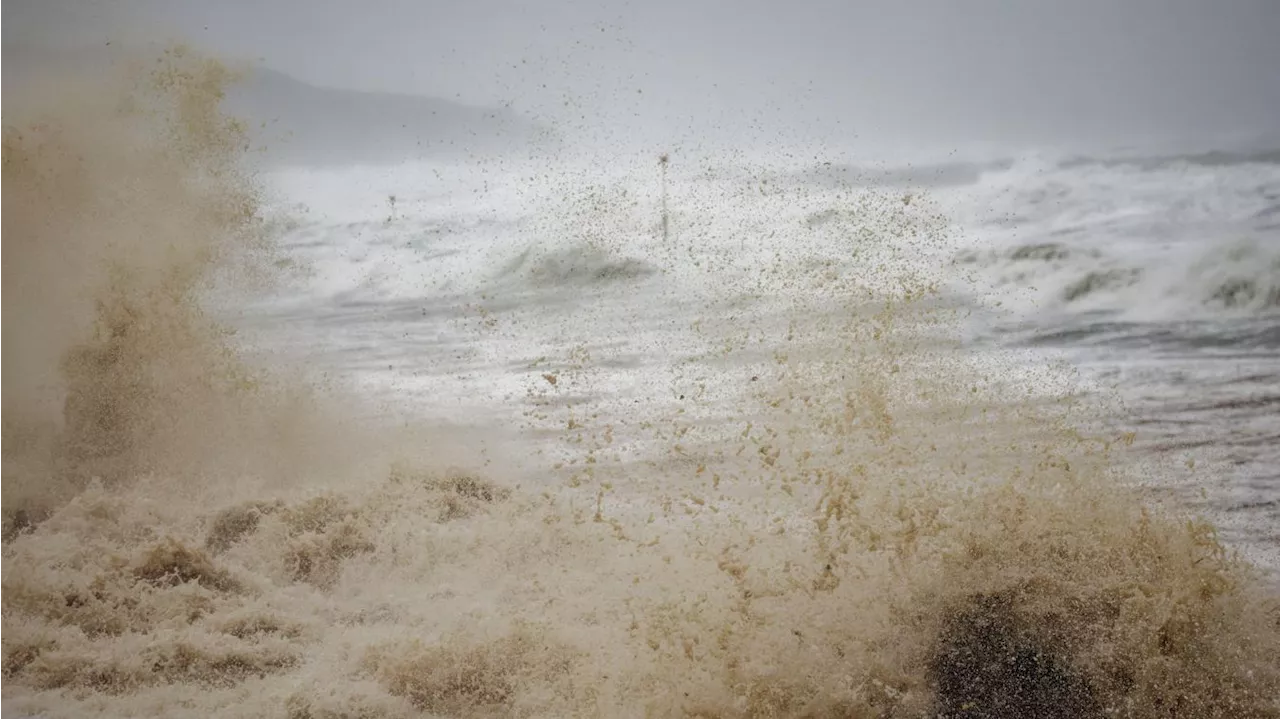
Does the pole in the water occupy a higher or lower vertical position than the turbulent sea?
higher

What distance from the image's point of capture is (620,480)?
6.57 meters

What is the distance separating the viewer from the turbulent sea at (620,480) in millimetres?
3713

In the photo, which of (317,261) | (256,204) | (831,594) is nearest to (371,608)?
(831,594)

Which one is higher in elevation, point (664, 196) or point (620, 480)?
point (664, 196)

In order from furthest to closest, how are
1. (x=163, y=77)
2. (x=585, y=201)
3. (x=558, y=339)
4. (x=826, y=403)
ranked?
(x=585, y=201) < (x=558, y=339) < (x=163, y=77) < (x=826, y=403)

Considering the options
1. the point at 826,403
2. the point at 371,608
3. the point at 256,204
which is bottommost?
the point at 371,608

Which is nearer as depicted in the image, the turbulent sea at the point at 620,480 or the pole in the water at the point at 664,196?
the turbulent sea at the point at 620,480

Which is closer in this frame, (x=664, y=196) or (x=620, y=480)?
(x=620, y=480)

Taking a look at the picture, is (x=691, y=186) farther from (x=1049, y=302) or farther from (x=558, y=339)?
(x=1049, y=302)

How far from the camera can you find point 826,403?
695cm

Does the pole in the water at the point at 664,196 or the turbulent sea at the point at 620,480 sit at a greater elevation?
the pole in the water at the point at 664,196

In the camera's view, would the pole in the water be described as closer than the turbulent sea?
No

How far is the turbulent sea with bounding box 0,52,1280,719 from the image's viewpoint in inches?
146

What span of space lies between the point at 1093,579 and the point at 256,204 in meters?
7.09
